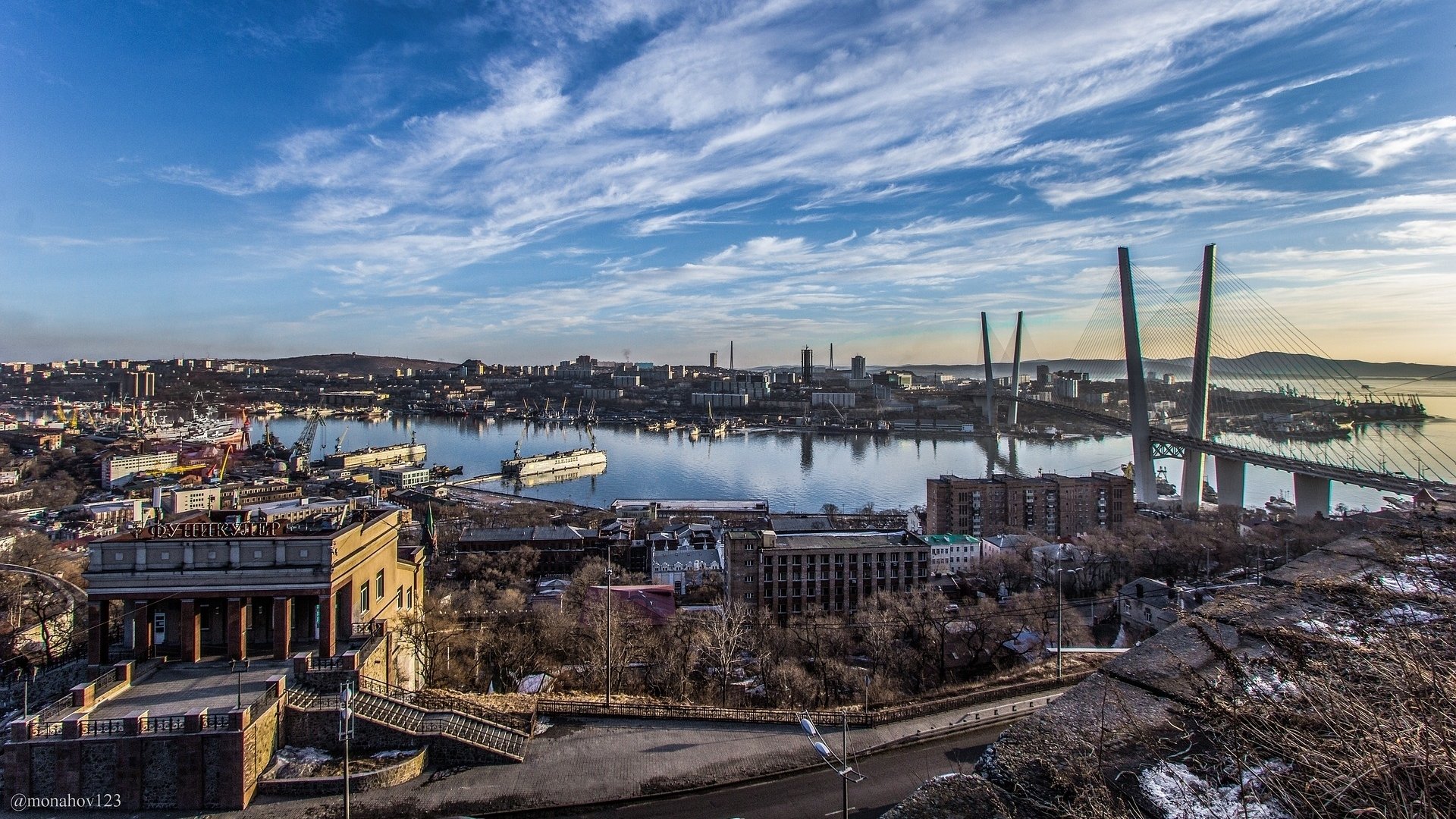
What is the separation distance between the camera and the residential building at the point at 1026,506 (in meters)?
10.1

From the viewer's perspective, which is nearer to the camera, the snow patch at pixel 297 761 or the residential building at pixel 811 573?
the snow patch at pixel 297 761

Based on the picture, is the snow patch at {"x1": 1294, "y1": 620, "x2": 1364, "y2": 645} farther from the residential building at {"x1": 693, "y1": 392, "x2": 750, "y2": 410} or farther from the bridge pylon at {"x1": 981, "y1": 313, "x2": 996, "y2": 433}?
the residential building at {"x1": 693, "y1": 392, "x2": 750, "y2": 410}

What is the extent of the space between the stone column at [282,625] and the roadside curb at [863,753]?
1156mm

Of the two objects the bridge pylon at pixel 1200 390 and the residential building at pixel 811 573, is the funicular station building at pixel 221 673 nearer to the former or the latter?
the residential building at pixel 811 573

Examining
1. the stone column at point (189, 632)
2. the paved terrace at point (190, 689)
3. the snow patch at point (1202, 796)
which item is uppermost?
the snow patch at point (1202, 796)

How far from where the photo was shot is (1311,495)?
338 inches

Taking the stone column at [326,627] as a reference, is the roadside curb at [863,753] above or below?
below

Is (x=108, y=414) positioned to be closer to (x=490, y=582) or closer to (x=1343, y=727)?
(x=490, y=582)

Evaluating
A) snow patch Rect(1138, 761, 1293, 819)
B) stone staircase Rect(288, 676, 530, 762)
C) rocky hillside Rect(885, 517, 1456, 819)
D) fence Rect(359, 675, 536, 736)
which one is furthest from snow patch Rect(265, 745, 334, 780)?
snow patch Rect(1138, 761, 1293, 819)

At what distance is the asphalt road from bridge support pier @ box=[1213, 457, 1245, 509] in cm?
914

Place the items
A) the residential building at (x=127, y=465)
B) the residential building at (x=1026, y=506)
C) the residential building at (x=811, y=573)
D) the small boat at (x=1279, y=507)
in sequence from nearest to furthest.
Result: the residential building at (x=811, y=573)
the small boat at (x=1279, y=507)
the residential building at (x=1026, y=506)
the residential building at (x=127, y=465)

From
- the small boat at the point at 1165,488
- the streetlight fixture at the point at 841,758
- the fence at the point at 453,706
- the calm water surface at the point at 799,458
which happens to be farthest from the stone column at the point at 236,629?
the small boat at the point at 1165,488

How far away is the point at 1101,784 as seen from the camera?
1.15 m

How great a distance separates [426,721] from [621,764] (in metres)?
0.70
